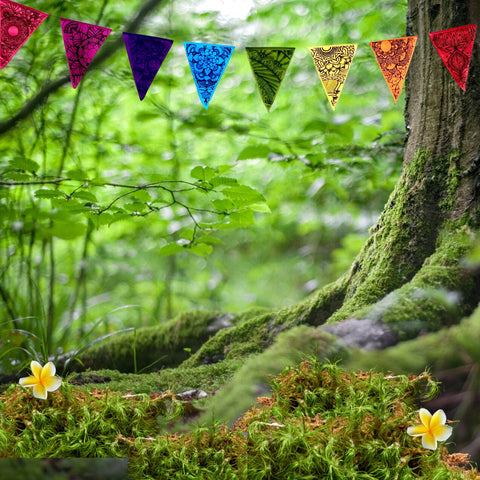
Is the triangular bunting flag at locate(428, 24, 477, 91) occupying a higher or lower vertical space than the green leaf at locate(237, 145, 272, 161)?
higher

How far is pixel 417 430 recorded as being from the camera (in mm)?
1310

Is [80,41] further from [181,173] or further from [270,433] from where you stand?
[270,433]

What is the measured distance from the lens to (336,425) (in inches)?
52.2

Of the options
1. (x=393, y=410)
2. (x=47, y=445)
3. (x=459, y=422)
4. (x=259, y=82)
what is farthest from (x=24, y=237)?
(x=459, y=422)

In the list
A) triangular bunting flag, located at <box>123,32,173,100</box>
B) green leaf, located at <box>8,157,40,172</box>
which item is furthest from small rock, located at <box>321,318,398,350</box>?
green leaf, located at <box>8,157,40,172</box>

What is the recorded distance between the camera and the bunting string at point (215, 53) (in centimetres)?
171

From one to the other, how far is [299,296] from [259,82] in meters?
1.86

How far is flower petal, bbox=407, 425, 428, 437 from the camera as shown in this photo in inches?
51.1

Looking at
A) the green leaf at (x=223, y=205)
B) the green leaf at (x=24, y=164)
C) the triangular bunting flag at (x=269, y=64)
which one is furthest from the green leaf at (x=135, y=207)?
the triangular bunting flag at (x=269, y=64)

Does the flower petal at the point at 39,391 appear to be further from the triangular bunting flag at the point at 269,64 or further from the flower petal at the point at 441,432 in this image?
the triangular bunting flag at the point at 269,64

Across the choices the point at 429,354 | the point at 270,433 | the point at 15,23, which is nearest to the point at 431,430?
the point at 429,354

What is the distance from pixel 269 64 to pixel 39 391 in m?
1.60

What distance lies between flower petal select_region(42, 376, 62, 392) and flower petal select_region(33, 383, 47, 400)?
0.01 meters

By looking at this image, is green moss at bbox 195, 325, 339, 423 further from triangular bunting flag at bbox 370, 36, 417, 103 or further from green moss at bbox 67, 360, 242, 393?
triangular bunting flag at bbox 370, 36, 417, 103
